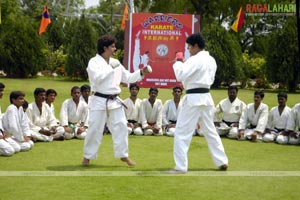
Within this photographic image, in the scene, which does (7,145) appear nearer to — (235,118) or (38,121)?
(38,121)

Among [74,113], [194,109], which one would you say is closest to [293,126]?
[194,109]

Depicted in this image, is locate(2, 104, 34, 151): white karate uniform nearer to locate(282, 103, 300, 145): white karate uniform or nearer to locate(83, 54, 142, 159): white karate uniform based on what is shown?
locate(83, 54, 142, 159): white karate uniform

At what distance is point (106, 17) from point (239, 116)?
4817 cm

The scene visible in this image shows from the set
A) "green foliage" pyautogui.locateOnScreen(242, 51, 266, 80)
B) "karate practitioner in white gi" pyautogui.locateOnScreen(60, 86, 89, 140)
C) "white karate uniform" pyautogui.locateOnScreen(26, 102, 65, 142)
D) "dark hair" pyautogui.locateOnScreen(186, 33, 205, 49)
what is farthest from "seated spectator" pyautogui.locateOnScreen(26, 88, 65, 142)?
"green foliage" pyautogui.locateOnScreen(242, 51, 266, 80)

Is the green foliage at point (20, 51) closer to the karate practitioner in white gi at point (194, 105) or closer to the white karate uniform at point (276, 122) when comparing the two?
the white karate uniform at point (276, 122)

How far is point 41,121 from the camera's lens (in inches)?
391

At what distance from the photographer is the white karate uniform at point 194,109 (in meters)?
7.04

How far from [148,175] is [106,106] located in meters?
1.17

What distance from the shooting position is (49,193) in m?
5.85

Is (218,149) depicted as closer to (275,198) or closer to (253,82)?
(275,198)

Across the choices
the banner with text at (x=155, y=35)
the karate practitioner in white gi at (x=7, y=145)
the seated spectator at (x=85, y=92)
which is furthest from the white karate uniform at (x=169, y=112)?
the banner with text at (x=155, y=35)


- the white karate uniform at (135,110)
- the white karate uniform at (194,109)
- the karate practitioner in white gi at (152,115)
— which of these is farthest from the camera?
the white karate uniform at (135,110)

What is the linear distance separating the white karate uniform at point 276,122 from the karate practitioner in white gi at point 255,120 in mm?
148

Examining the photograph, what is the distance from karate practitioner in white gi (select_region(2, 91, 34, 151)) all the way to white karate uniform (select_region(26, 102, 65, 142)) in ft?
2.98
